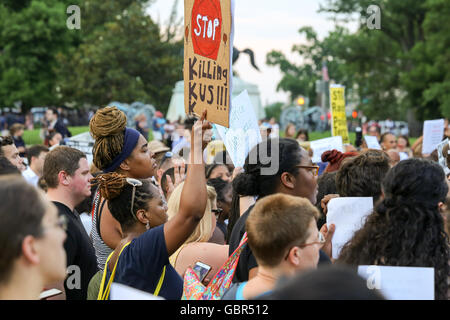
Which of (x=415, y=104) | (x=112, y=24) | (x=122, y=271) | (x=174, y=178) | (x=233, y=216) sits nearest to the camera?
(x=122, y=271)

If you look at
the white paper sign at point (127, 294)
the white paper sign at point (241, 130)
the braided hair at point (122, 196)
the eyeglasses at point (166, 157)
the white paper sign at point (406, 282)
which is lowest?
the white paper sign at point (406, 282)

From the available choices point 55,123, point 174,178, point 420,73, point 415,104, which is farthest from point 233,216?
point 415,104

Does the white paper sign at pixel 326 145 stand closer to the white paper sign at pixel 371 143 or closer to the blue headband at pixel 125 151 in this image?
the white paper sign at pixel 371 143

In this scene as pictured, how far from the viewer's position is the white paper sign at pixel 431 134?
1014 cm

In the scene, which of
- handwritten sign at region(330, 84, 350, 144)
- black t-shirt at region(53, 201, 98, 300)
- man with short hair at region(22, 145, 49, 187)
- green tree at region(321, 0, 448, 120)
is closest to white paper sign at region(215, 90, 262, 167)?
black t-shirt at region(53, 201, 98, 300)

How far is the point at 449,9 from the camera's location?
2969cm

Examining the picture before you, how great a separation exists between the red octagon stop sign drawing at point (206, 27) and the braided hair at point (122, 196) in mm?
862

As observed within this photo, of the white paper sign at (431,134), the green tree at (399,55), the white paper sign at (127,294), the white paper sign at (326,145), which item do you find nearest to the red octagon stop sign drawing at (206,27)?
the white paper sign at (127,294)

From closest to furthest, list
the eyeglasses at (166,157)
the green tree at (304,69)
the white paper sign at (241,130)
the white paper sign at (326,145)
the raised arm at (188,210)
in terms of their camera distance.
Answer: the raised arm at (188,210) → the white paper sign at (241,130) → the eyeglasses at (166,157) → the white paper sign at (326,145) → the green tree at (304,69)

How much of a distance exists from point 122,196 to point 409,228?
1.71 meters

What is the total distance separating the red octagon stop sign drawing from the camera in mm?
3980

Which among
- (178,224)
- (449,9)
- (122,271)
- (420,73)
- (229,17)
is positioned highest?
(449,9)
